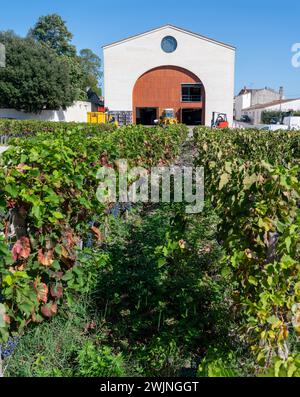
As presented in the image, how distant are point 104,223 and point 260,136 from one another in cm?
647

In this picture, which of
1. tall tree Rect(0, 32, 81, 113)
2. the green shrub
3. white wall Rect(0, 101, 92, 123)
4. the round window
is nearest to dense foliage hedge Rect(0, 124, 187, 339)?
the green shrub

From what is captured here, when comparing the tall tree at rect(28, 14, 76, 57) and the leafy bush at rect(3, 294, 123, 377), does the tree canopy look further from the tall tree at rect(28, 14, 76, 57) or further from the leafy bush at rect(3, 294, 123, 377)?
the leafy bush at rect(3, 294, 123, 377)

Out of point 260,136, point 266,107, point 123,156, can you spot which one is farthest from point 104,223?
point 266,107

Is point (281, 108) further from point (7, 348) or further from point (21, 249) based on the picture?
point (7, 348)

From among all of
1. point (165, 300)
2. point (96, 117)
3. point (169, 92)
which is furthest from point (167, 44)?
point (165, 300)

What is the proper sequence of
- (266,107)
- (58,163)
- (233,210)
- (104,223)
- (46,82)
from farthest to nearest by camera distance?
1. (266,107)
2. (46,82)
3. (104,223)
4. (58,163)
5. (233,210)

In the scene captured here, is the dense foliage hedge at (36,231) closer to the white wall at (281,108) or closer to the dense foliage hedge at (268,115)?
the dense foliage hedge at (268,115)

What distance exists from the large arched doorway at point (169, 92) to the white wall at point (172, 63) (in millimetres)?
595

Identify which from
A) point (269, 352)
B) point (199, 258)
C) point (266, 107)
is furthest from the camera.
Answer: point (266, 107)

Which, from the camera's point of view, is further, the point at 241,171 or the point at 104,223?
the point at 104,223

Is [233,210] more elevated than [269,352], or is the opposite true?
[233,210]

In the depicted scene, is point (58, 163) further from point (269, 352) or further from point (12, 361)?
point (269, 352)

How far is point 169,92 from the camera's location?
1671 inches

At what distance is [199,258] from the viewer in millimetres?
4441
